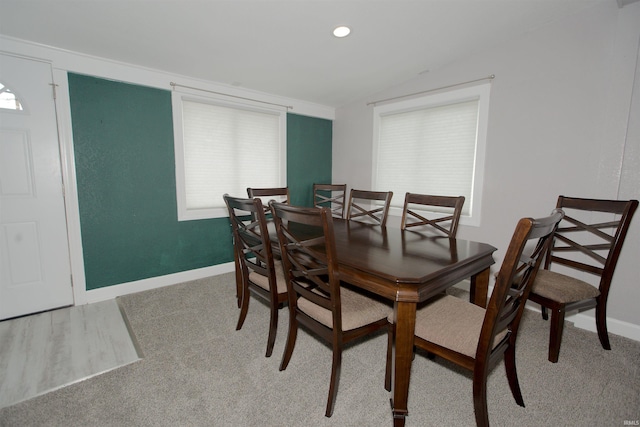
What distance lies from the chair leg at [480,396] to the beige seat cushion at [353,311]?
48 cm

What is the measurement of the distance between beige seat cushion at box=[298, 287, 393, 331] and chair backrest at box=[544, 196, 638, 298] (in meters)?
1.54

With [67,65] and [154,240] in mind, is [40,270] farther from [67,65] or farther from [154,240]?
[67,65]

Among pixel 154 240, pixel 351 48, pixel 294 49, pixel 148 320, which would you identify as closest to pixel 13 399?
pixel 148 320

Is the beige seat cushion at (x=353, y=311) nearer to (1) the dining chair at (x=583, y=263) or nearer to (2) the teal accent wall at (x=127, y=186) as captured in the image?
(1) the dining chair at (x=583, y=263)

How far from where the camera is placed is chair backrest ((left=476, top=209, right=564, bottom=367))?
1.05 meters

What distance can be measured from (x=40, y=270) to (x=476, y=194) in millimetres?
4019

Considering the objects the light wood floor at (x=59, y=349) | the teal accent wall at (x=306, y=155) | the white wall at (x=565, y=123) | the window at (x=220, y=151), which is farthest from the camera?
the teal accent wall at (x=306, y=155)

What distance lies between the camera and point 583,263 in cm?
223

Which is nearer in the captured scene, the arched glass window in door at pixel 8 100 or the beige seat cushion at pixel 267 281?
the beige seat cushion at pixel 267 281

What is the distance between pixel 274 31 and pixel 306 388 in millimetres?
2576

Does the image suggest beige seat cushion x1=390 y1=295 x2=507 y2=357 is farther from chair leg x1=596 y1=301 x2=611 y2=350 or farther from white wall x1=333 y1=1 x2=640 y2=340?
white wall x1=333 y1=1 x2=640 y2=340

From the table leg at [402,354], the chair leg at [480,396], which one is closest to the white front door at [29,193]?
the table leg at [402,354]

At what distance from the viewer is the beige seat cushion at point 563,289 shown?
178cm

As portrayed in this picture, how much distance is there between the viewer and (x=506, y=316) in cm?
128
